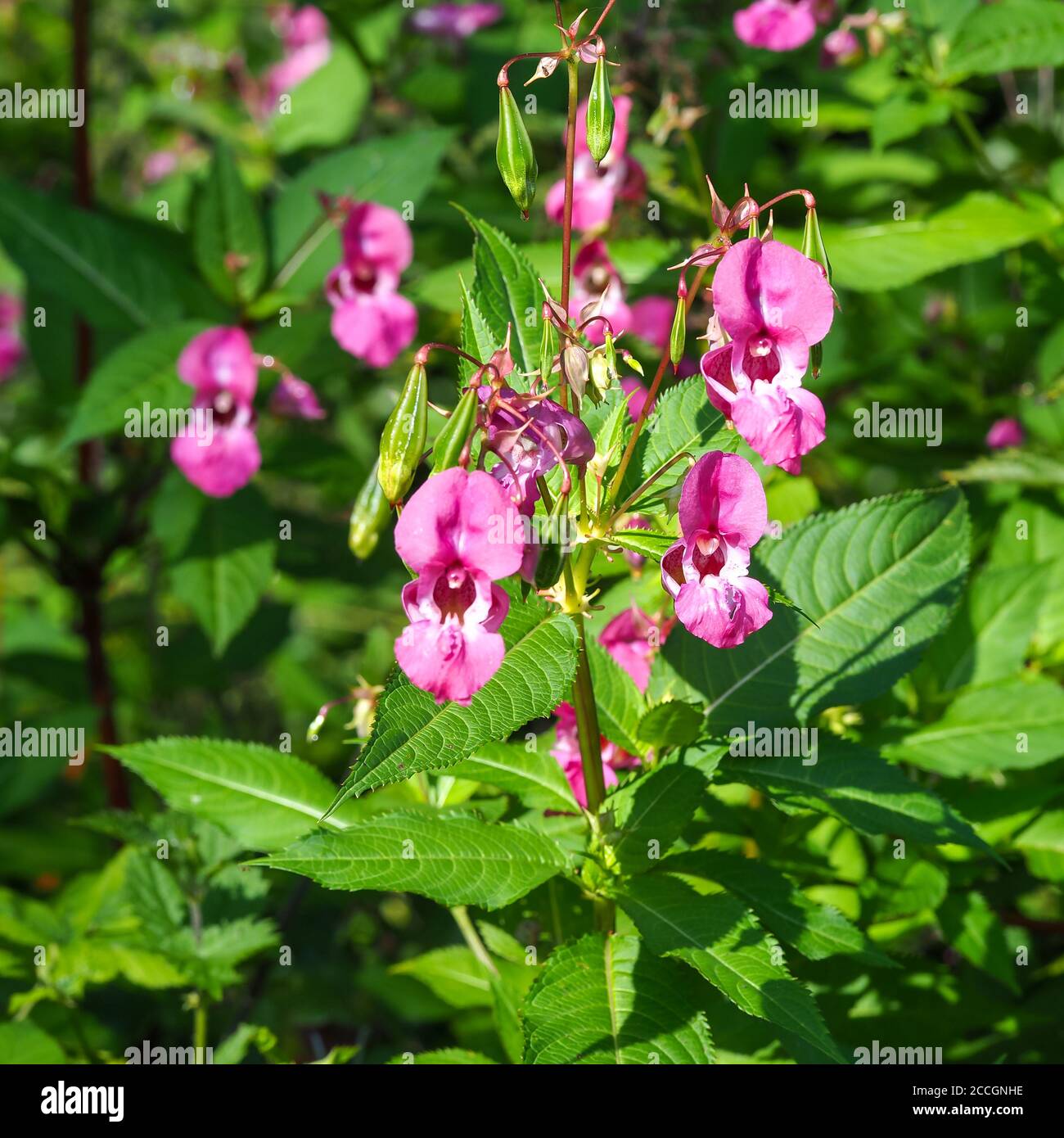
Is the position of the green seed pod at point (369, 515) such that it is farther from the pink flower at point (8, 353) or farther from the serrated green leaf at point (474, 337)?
the pink flower at point (8, 353)

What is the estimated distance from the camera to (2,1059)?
70.9 inches

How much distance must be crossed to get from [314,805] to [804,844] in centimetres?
78

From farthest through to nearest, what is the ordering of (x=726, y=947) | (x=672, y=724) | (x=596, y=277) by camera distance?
1. (x=596, y=277)
2. (x=672, y=724)
3. (x=726, y=947)

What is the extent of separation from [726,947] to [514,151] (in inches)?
35.5

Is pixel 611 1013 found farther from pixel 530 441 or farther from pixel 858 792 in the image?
pixel 530 441

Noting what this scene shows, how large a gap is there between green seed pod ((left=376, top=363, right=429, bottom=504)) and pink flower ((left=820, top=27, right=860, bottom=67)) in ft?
6.69

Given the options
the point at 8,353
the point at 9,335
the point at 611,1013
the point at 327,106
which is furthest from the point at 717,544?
the point at 9,335

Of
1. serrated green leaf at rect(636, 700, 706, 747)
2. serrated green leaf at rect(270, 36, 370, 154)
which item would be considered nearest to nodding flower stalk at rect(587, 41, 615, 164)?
serrated green leaf at rect(636, 700, 706, 747)

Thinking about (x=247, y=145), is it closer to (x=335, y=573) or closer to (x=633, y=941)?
(x=335, y=573)

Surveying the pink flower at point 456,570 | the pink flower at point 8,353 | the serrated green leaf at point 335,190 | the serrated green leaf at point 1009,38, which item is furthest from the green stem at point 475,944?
the pink flower at point 8,353

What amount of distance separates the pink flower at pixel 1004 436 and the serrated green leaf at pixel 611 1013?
1.57 m

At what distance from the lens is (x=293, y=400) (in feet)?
8.43

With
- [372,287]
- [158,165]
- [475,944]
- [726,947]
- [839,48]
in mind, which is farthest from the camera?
[158,165]

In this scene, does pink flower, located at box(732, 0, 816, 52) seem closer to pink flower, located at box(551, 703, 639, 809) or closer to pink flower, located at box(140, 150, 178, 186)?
pink flower, located at box(551, 703, 639, 809)
